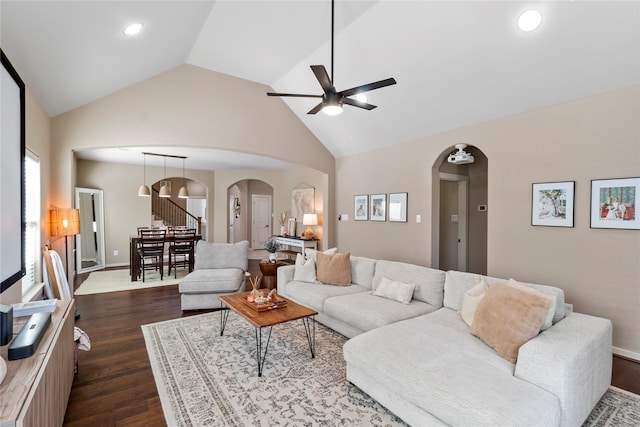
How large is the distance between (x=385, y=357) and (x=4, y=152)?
282 centimetres

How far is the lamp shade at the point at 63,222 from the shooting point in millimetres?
3770

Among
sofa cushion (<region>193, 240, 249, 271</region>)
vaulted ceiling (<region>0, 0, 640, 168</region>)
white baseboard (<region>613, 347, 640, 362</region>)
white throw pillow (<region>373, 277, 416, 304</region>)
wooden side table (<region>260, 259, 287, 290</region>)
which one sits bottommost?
white baseboard (<region>613, 347, 640, 362</region>)

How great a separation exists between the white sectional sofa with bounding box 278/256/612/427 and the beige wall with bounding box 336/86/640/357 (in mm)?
1137

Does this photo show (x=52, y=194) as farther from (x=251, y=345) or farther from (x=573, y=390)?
(x=573, y=390)

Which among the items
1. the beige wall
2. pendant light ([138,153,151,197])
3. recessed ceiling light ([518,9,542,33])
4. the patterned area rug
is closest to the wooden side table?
the patterned area rug

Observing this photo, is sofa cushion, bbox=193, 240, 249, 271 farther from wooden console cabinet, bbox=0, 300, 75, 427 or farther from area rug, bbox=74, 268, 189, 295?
wooden console cabinet, bbox=0, 300, 75, 427

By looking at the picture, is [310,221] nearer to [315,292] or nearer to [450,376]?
[315,292]

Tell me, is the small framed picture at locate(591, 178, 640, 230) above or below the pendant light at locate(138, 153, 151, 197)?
below

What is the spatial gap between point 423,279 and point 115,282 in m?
5.69

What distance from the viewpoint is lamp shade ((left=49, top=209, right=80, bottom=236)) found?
148 inches

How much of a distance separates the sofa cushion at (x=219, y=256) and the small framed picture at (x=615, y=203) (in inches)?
175

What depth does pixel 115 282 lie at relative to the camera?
19.2ft

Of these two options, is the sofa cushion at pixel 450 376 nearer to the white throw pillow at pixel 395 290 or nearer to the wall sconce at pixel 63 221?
the white throw pillow at pixel 395 290

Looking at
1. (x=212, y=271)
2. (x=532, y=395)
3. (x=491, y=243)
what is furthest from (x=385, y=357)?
(x=212, y=271)
